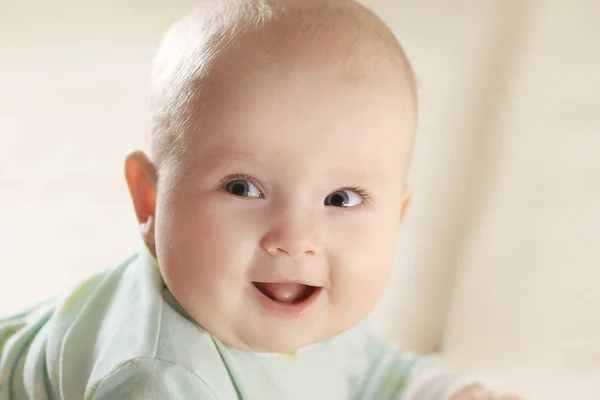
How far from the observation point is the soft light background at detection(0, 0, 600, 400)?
37.7 inches

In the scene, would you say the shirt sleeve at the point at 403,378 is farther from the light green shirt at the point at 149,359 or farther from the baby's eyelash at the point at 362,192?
the baby's eyelash at the point at 362,192

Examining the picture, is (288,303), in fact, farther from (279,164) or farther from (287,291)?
(279,164)

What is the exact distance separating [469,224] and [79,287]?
51cm

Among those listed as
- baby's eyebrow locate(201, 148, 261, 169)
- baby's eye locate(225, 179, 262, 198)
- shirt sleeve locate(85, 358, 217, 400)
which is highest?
baby's eyebrow locate(201, 148, 261, 169)

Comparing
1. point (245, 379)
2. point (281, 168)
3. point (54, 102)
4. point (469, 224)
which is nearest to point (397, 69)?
point (281, 168)

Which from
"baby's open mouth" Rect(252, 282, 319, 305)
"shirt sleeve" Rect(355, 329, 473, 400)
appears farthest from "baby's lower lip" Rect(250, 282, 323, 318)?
"shirt sleeve" Rect(355, 329, 473, 400)

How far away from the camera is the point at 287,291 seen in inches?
26.4

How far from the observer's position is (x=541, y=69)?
98 centimetres

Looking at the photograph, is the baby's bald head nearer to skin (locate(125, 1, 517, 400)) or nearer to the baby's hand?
skin (locate(125, 1, 517, 400))

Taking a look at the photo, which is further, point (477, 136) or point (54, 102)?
point (54, 102)

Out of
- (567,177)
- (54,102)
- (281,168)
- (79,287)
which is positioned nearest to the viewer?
(281,168)

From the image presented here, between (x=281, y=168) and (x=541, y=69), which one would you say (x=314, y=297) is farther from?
(x=541, y=69)

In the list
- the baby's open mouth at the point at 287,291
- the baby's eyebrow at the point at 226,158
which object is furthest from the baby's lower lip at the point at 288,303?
the baby's eyebrow at the point at 226,158

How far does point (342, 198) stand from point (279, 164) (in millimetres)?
70
